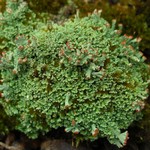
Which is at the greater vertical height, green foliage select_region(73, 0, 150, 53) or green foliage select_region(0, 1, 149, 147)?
green foliage select_region(73, 0, 150, 53)

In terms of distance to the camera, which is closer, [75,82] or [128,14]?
[75,82]

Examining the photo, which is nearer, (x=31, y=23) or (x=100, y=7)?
(x=31, y=23)

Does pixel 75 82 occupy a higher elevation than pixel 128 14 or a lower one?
lower

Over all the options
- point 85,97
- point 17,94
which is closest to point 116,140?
point 85,97

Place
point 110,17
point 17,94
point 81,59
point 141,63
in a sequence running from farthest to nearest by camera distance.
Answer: point 110,17 < point 141,63 < point 17,94 < point 81,59

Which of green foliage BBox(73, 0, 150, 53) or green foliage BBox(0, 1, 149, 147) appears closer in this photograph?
green foliage BBox(0, 1, 149, 147)

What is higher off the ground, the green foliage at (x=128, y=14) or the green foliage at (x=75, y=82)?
the green foliage at (x=128, y=14)

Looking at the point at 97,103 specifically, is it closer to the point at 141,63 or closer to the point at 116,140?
the point at 116,140

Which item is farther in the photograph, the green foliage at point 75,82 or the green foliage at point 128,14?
the green foliage at point 128,14
